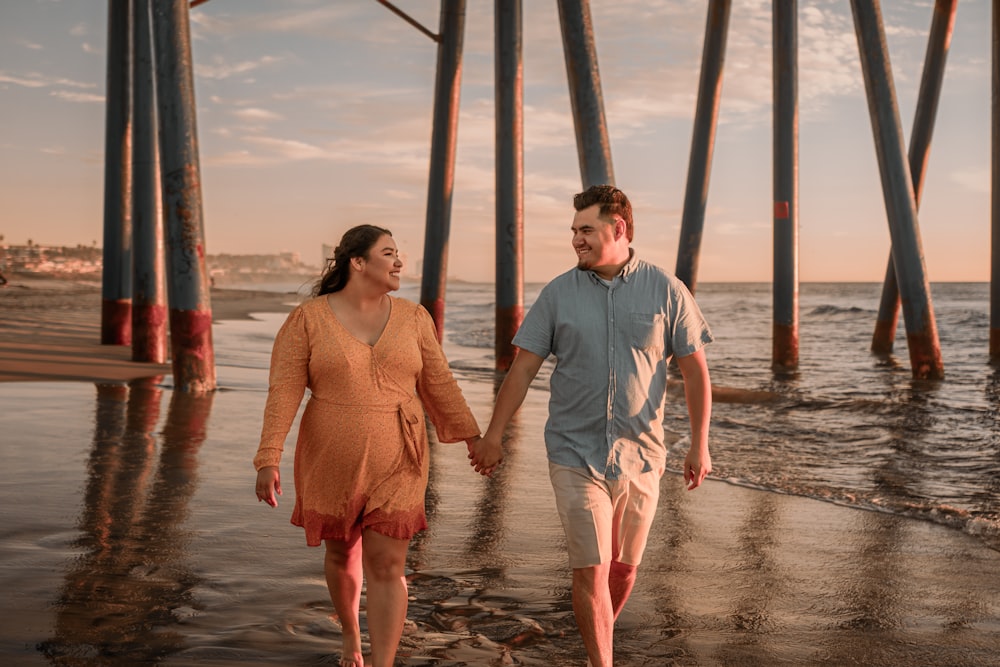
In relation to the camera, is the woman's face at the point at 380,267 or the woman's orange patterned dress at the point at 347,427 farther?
the woman's face at the point at 380,267

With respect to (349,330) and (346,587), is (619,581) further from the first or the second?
(349,330)

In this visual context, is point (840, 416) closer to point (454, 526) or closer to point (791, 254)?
point (791, 254)

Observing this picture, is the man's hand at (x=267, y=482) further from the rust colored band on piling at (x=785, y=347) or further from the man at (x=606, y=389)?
the rust colored band on piling at (x=785, y=347)

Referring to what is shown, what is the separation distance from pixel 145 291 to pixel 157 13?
388cm

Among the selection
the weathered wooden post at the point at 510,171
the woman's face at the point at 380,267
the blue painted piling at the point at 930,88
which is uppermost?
the blue painted piling at the point at 930,88

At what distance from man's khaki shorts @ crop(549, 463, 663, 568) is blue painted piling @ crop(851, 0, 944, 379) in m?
11.3

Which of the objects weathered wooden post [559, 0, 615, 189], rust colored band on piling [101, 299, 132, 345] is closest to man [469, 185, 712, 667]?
weathered wooden post [559, 0, 615, 189]

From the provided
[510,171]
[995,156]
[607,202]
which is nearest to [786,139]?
[995,156]

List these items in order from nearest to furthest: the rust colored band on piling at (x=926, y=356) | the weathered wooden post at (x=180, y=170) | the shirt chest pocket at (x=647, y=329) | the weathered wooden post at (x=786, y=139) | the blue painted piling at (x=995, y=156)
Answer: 1. the shirt chest pocket at (x=647, y=329)
2. the weathered wooden post at (x=180, y=170)
3. the rust colored band on piling at (x=926, y=356)
4. the weathered wooden post at (x=786, y=139)
5. the blue painted piling at (x=995, y=156)

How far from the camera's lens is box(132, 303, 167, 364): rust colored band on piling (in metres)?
12.2

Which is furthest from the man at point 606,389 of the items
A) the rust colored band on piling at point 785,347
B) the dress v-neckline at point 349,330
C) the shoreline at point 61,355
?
the rust colored band on piling at point 785,347

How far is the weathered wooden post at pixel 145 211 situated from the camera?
1115 centimetres

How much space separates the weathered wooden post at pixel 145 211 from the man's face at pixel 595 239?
8.63 m

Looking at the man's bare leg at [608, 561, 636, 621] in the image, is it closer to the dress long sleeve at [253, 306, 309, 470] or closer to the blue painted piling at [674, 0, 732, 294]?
the dress long sleeve at [253, 306, 309, 470]
